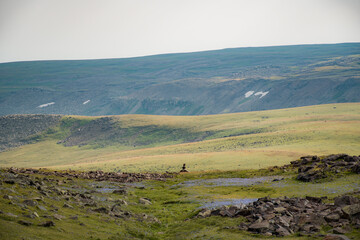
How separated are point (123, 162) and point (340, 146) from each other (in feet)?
177

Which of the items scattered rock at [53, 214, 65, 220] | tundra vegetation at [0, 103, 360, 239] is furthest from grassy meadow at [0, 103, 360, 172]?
scattered rock at [53, 214, 65, 220]

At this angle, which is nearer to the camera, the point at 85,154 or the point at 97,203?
the point at 97,203

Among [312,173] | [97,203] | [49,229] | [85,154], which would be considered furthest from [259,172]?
[85,154]

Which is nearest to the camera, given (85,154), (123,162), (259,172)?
(259,172)

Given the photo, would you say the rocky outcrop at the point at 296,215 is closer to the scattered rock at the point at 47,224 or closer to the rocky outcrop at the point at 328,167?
the scattered rock at the point at 47,224

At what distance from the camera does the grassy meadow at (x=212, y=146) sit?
302 ft

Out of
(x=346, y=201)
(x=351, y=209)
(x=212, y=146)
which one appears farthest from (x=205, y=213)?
(x=212, y=146)

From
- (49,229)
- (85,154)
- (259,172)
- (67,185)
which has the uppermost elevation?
(49,229)

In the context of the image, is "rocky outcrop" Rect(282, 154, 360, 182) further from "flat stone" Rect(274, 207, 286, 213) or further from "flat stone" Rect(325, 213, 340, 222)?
"flat stone" Rect(325, 213, 340, 222)

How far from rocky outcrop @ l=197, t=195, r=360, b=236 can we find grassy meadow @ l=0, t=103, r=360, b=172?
49492 millimetres

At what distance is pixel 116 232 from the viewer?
2792 centimetres

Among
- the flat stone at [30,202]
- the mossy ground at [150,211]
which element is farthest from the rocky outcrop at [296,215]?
the flat stone at [30,202]

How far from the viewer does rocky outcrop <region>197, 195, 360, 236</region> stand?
25311 mm

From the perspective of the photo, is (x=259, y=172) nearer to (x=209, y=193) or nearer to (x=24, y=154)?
(x=209, y=193)
